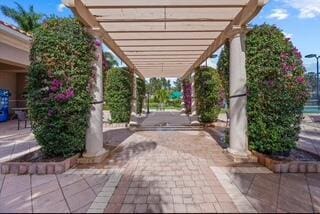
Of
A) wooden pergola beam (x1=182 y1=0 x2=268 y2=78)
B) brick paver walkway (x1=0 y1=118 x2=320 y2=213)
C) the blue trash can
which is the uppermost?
wooden pergola beam (x1=182 y1=0 x2=268 y2=78)

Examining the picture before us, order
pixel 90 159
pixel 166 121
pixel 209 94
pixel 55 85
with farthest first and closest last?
1. pixel 166 121
2. pixel 209 94
3. pixel 90 159
4. pixel 55 85

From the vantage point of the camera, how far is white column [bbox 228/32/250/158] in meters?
6.61

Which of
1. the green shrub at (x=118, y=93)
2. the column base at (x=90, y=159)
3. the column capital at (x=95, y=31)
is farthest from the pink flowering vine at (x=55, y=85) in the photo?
the green shrub at (x=118, y=93)

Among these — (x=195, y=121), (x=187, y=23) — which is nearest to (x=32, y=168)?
(x=187, y=23)

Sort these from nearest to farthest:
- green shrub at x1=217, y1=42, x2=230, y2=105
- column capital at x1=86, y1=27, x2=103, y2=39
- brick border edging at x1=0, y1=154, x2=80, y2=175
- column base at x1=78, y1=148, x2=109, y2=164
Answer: brick border edging at x1=0, y1=154, x2=80, y2=175, column base at x1=78, y1=148, x2=109, y2=164, column capital at x1=86, y1=27, x2=103, y2=39, green shrub at x1=217, y1=42, x2=230, y2=105

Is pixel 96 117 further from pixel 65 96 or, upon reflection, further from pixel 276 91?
pixel 276 91

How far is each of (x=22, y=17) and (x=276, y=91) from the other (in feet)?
91.0

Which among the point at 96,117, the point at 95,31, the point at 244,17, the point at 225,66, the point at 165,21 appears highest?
the point at 165,21

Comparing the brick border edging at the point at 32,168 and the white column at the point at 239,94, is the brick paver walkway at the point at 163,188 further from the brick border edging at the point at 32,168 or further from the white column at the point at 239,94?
the white column at the point at 239,94

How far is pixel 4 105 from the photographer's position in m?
16.6

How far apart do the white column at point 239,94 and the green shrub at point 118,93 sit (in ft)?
25.9

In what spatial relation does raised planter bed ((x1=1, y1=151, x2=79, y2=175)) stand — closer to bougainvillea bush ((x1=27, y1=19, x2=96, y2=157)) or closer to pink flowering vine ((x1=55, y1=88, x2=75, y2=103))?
bougainvillea bush ((x1=27, y1=19, x2=96, y2=157))

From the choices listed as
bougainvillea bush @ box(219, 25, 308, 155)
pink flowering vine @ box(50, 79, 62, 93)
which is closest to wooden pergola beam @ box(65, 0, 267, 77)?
bougainvillea bush @ box(219, 25, 308, 155)

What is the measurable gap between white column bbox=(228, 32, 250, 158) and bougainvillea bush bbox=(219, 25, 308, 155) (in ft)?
0.98
